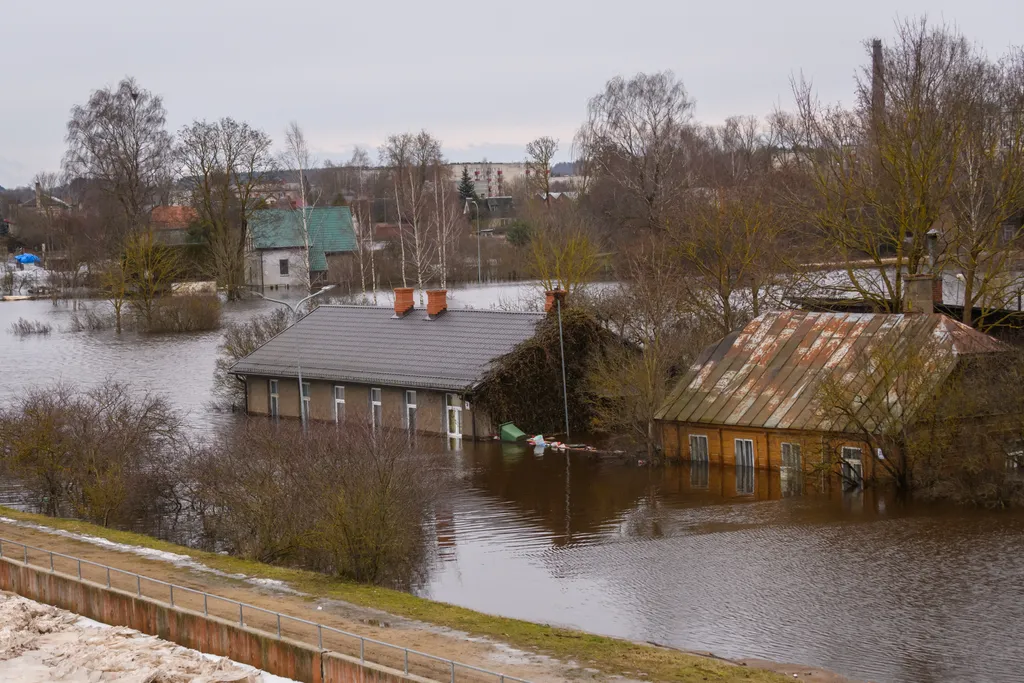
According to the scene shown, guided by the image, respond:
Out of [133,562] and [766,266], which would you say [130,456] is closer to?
[133,562]

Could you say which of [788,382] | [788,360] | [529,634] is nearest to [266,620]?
[529,634]

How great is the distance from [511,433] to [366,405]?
5.49 metres

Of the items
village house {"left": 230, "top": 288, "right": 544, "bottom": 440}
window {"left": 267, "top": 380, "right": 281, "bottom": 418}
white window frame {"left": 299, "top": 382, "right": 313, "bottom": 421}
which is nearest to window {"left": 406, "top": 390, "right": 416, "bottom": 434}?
village house {"left": 230, "top": 288, "right": 544, "bottom": 440}

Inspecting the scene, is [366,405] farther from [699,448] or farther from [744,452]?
[744,452]

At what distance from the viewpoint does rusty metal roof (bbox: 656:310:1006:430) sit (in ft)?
100.0

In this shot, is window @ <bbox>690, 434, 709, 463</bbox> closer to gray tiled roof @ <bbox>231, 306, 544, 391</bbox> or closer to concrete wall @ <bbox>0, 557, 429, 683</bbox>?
gray tiled roof @ <bbox>231, 306, 544, 391</bbox>

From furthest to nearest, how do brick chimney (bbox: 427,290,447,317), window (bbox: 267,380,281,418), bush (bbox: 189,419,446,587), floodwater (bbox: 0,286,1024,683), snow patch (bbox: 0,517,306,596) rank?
window (bbox: 267,380,281,418) → brick chimney (bbox: 427,290,447,317) → bush (bbox: 189,419,446,587) → snow patch (bbox: 0,517,306,596) → floodwater (bbox: 0,286,1024,683)

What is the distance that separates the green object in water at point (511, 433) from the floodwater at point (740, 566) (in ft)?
7.54

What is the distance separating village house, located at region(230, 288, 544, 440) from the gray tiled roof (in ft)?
0.14

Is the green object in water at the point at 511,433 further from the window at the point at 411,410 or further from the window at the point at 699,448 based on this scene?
the window at the point at 699,448

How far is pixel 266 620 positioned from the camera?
18.6m

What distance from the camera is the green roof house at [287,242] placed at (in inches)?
3366

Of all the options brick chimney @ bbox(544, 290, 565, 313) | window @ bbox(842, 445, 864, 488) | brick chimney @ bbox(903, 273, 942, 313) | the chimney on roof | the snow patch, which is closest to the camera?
the snow patch

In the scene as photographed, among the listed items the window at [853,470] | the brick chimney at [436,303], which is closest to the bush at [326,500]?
the window at [853,470]
